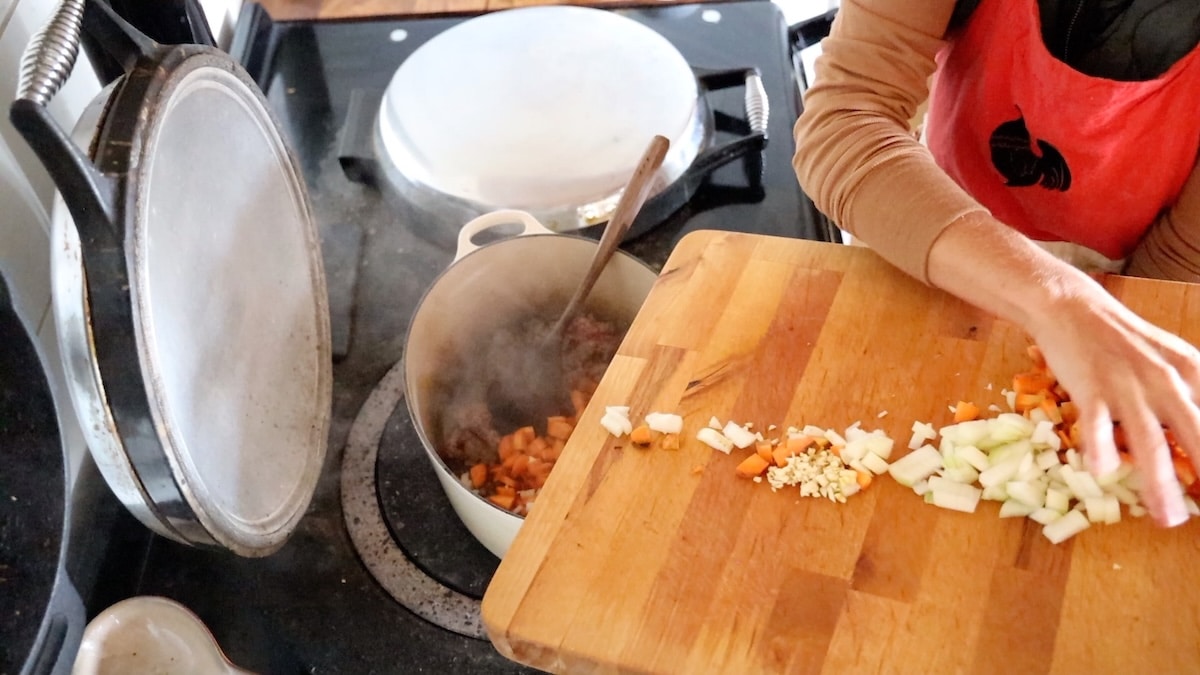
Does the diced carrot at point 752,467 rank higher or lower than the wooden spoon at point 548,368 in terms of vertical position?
higher

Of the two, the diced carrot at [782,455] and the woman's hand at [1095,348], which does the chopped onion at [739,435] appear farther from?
the woman's hand at [1095,348]

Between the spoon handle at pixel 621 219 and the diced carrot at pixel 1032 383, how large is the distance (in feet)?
1.23

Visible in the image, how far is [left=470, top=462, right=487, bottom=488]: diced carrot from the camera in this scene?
0.81m

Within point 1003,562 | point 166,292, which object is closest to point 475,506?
point 166,292

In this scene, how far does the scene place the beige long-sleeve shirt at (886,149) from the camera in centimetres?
70

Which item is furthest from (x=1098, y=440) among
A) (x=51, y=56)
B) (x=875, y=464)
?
(x=51, y=56)

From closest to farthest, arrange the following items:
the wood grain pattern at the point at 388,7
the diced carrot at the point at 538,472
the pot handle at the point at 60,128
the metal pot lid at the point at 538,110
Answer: the pot handle at the point at 60,128
the diced carrot at the point at 538,472
the metal pot lid at the point at 538,110
the wood grain pattern at the point at 388,7

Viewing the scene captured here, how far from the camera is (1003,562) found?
21.9 inches

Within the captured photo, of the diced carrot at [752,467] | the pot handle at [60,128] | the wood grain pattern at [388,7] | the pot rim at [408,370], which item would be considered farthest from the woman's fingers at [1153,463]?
the wood grain pattern at [388,7]

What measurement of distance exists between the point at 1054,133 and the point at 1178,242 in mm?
146

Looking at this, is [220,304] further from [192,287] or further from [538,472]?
[538,472]

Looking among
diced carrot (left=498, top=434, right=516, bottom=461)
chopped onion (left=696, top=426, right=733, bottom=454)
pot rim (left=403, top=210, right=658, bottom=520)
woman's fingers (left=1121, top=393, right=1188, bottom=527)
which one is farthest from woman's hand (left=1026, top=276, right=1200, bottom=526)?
diced carrot (left=498, top=434, right=516, bottom=461)

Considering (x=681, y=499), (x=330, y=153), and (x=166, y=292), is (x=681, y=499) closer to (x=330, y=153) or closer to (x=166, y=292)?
(x=166, y=292)

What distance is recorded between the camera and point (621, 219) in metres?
0.84
